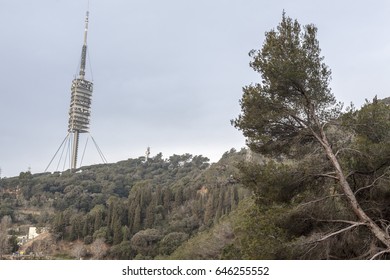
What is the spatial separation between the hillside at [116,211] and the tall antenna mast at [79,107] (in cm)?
913

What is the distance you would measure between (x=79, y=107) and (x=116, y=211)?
157 ft

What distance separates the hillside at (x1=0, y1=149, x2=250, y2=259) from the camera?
149ft

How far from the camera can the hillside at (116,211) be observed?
45.4m

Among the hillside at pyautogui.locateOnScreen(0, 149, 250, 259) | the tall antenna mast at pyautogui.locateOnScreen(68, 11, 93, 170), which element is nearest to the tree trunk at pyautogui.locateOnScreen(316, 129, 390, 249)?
the hillside at pyautogui.locateOnScreen(0, 149, 250, 259)

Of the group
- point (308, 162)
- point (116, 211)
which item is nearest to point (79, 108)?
point (116, 211)

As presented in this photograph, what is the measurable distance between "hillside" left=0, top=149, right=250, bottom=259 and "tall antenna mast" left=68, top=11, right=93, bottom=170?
913 cm

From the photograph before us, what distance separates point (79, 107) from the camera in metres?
93.8

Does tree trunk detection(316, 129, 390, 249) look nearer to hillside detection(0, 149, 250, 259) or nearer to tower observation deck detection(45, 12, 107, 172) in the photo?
hillside detection(0, 149, 250, 259)

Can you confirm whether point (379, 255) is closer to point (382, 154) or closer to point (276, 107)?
point (382, 154)

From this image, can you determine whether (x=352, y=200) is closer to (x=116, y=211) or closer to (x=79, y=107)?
(x=116, y=211)

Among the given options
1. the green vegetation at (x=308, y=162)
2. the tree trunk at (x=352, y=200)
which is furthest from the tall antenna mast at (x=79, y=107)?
the tree trunk at (x=352, y=200)

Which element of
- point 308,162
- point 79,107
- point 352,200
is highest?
point 79,107

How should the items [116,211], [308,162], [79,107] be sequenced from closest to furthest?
1. [308,162]
2. [116,211]
3. [79,107]

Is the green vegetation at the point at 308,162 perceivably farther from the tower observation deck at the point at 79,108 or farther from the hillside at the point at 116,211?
the tower observation deck at the point at 79,108
